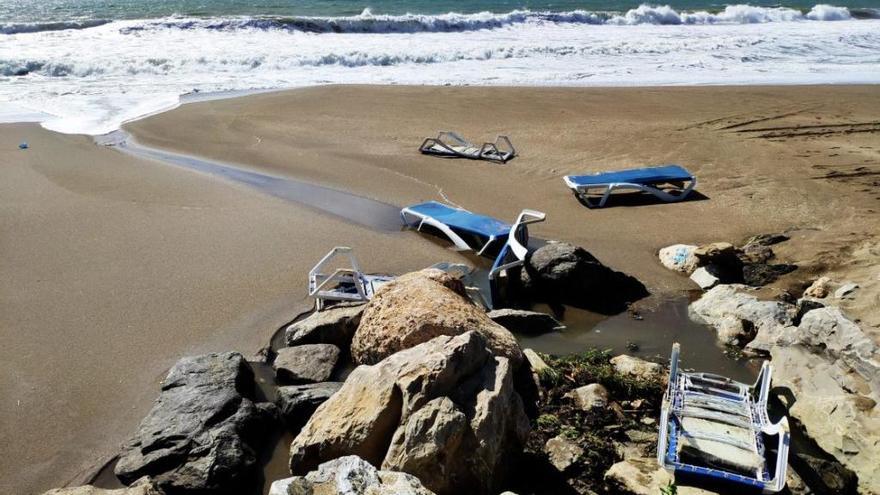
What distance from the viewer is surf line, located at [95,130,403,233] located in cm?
991

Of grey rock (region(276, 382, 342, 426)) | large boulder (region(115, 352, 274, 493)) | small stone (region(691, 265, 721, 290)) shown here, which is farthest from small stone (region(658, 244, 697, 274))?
large boulder (region(115, 352, 274, 493))

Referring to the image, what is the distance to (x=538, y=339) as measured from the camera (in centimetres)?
685

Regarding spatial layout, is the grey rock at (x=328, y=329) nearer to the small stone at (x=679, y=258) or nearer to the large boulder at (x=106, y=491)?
the large boulder at (x=106, y=491)

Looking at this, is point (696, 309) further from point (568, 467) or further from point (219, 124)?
point (219, 124)

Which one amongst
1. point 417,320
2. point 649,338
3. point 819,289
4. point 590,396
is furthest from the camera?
point 819,289

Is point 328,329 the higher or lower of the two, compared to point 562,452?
higher

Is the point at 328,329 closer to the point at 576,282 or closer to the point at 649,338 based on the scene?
the point at 576,282

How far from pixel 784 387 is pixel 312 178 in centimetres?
787

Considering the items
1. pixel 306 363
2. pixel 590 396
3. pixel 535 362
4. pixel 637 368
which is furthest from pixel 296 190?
pixel 590 396

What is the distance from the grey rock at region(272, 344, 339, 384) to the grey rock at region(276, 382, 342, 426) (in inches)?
14.3

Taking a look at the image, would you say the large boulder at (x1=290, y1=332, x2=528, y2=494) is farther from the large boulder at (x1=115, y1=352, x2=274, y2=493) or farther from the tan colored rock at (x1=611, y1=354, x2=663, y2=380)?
the tan colored rock at (x1=611, y1=354, x2=663, y2=380)

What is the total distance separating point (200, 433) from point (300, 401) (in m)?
0.76

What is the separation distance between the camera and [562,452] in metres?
4.88

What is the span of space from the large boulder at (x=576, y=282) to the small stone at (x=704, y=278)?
26.5 inches
